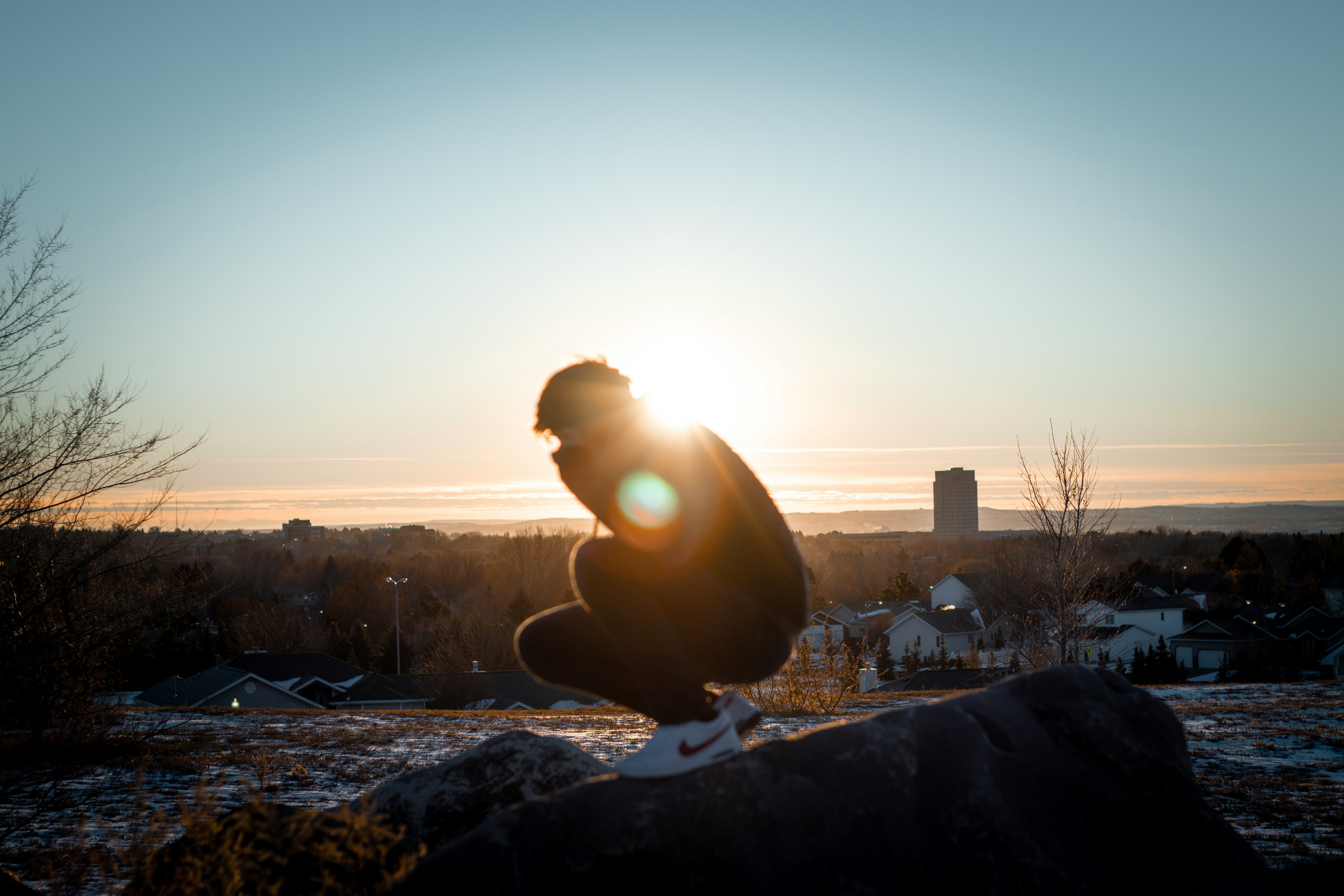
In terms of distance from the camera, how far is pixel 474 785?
3.81 m

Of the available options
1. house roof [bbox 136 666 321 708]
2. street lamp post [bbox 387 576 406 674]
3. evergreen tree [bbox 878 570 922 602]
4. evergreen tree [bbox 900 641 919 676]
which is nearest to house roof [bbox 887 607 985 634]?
evergreen tree [bbox 900 641 919 676]

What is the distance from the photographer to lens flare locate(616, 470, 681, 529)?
2.83 m

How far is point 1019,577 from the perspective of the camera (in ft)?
73.7

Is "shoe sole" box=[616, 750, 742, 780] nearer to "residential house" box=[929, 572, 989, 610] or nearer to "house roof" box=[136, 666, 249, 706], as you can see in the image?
"house roof" box=[136, 666, 249, 706]

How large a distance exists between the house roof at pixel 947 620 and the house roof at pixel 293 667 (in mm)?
37439

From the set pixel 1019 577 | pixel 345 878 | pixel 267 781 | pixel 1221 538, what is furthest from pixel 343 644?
pixel 1221 538

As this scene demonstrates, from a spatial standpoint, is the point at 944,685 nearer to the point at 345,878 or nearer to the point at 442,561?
the point at 345,878

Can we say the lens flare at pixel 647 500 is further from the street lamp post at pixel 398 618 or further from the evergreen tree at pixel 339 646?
the evergreen tree at pixel 339 646

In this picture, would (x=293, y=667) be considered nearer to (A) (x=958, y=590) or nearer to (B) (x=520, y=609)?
(B) (x=520, y=609)

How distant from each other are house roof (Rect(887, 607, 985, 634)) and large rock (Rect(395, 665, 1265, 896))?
54.0 meters

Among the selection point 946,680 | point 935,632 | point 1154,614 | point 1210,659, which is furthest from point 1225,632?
point 946,680

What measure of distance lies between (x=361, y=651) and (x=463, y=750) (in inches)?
1697

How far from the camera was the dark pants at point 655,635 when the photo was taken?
2.79 m

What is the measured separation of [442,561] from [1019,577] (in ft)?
210
